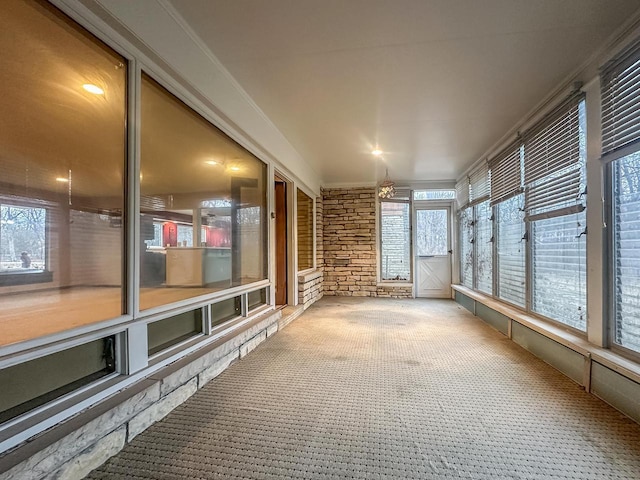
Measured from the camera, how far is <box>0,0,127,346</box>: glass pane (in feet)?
4.00

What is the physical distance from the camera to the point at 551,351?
262 centimetres

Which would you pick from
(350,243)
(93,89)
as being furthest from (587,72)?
(350,243)

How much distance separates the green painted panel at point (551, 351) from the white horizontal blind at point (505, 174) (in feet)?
4.95

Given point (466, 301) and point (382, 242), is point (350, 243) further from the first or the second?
point (466, 301)

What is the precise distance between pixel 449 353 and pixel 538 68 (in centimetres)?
248

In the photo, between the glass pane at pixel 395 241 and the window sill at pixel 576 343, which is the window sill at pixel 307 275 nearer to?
the glass pane at pixel 395 241

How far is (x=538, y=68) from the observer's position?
2.41 m

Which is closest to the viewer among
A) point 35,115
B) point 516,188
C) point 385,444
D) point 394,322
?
point 35,115

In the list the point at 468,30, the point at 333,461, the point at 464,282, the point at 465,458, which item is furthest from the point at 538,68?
the point at 464,282

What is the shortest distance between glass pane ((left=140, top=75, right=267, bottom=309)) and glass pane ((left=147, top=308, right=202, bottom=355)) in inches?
5.5

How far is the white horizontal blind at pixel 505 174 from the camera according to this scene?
3.52 metres

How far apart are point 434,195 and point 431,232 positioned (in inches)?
30.0

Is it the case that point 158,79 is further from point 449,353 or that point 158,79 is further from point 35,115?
point 449,353

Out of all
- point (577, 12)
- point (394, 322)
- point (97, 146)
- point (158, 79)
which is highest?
point (577, 12)
